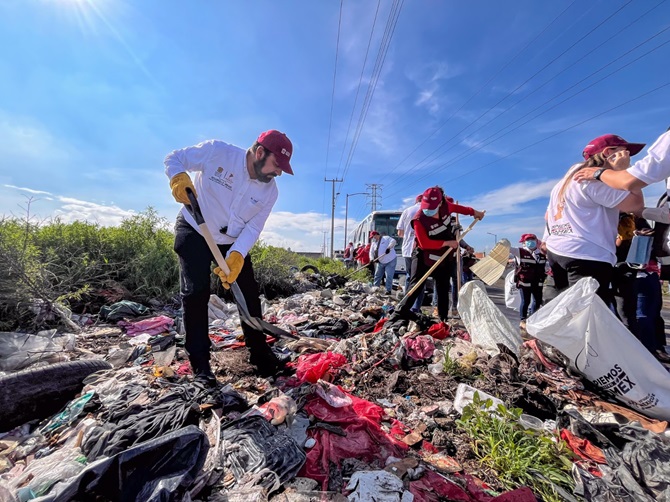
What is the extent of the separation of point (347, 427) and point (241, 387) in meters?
0.95

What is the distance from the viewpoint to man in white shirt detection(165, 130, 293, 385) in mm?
2197

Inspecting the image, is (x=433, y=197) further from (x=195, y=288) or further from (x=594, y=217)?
(x=195, y=288)

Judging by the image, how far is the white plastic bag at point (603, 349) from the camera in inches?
76.3

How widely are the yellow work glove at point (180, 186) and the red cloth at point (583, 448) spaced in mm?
2758

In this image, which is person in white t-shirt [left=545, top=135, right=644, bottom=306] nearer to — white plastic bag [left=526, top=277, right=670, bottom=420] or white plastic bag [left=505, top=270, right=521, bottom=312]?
white plastic bag [left=526, top=277, right=670, bottom=420]

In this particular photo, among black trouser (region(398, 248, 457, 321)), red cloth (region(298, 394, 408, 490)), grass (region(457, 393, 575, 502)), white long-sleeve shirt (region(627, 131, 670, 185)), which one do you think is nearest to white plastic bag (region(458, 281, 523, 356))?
black trouser (region(398, 248, 457, 321))

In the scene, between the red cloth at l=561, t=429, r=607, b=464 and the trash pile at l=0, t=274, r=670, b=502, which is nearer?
the trash pile at l=0, t=274, r=670, b=502

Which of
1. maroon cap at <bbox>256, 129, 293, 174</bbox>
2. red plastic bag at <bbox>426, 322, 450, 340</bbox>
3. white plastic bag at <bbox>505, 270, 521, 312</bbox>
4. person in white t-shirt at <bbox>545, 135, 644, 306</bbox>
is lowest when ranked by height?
red plastic bag at <bbox>426, 322, 450, 340</bbox>

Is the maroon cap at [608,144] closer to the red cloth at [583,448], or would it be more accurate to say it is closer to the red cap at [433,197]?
the red cap at [433,197]

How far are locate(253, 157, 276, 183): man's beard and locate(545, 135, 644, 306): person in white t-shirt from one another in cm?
234

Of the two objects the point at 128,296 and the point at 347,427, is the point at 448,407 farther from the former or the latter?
the point at 128,296

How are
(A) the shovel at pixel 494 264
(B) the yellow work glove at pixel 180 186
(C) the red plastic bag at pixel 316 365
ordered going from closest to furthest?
1. (B) the yellow work glove at pixel 180 186
2. (C) the red plastic bag at pixel 316 365
3. (A) the shovel at pixel 494 264

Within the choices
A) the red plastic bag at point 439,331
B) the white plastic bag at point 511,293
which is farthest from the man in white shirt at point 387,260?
the red plastic bag at point 439,331

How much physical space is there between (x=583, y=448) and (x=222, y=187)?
9.05 feet
